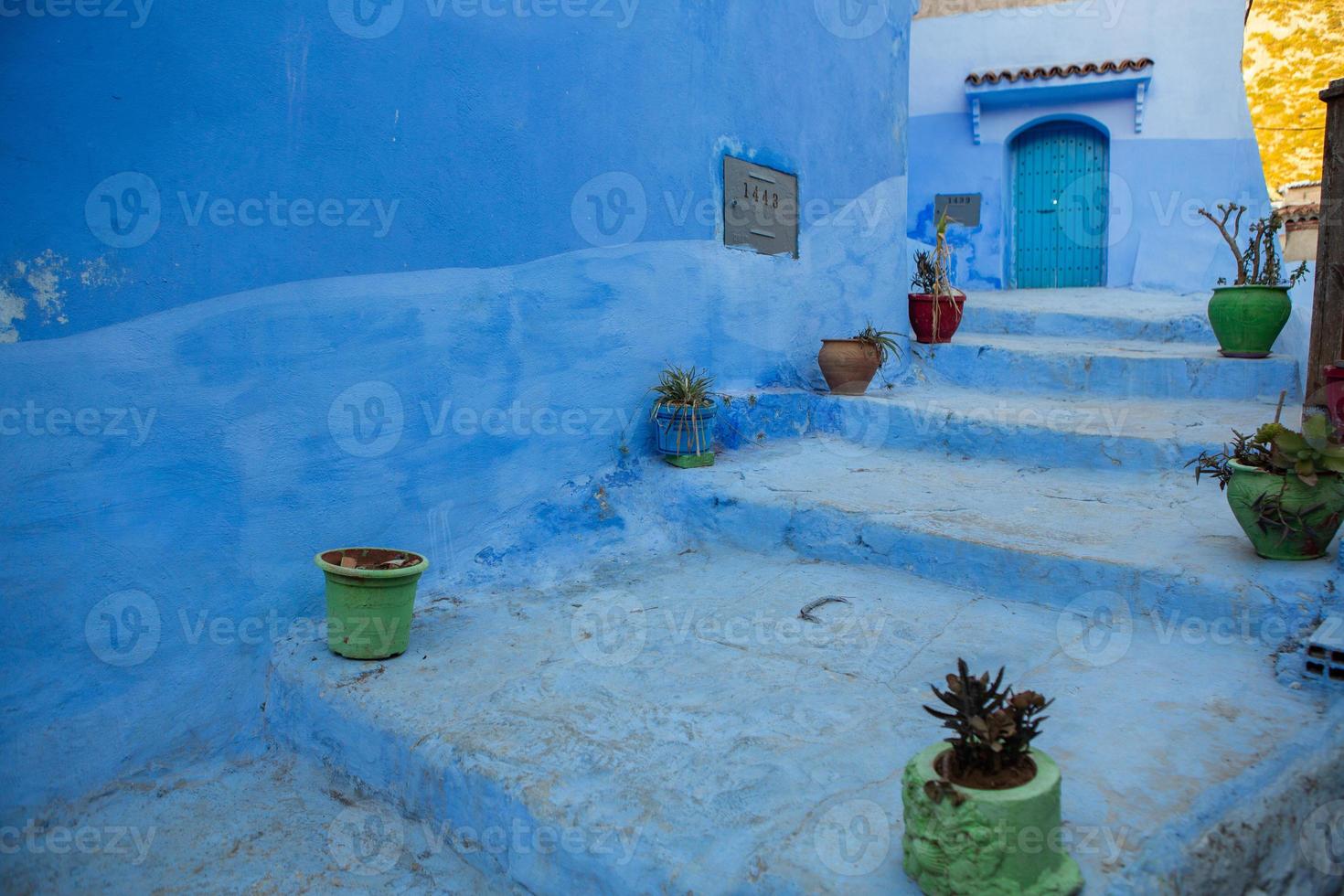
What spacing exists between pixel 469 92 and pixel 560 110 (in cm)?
50

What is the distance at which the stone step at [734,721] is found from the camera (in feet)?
6.88

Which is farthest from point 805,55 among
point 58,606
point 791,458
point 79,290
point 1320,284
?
point 58,606

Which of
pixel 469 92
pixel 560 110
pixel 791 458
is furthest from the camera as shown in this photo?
pixel 791 458

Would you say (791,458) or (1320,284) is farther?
(791,458)

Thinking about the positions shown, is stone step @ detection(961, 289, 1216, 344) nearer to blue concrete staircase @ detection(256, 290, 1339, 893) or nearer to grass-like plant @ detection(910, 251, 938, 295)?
grass-like plant @ detection(910, 251, 938, 295)

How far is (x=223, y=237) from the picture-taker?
2988mm

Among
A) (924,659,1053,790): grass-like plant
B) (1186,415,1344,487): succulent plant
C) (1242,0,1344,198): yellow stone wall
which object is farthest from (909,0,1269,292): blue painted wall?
(924,659,1053,790): grass-like plant

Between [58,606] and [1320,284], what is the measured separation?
4.97 m

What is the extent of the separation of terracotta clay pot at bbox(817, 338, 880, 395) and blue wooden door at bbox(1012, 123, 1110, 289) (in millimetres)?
6427

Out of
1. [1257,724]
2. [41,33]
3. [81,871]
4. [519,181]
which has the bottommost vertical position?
[81,871]

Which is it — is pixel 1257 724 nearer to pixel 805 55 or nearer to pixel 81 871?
pixel 81 871

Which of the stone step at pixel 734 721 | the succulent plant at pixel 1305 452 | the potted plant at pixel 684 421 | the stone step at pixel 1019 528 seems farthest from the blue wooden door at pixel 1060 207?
the stone step at pixel 734 721

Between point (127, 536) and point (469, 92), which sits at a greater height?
point (469, 92)

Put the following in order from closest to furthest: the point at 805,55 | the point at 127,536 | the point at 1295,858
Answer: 1. the point at 1295,858
2. the point at 127,536
3. the point at 805,55
